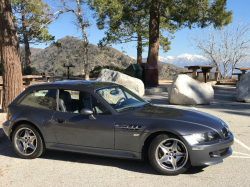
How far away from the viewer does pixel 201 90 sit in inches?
448

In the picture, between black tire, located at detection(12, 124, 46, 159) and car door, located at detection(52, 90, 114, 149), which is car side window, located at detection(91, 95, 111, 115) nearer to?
car door, located at detection(52, 90, 114, 149)

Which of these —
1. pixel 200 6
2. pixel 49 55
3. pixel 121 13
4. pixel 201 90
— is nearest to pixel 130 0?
pixel 121 13

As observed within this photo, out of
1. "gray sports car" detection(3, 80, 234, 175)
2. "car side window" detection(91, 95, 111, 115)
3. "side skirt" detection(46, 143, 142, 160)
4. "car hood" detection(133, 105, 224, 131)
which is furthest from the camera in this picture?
"car side window" detection(91, 95, 111, 115)

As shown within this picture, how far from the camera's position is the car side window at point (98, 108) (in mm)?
4758

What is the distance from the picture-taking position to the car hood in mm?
4332

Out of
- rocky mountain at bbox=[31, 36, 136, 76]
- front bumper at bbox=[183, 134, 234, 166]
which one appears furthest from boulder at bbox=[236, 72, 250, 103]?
rocky mountain at bbox=[31, 36, 136, 76]

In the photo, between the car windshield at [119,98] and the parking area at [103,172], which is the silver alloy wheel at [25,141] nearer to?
the parking area at [103,172]

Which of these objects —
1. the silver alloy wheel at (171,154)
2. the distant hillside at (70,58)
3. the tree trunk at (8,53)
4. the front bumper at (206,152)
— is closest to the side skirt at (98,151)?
the silver alloy wheel at (171,154)

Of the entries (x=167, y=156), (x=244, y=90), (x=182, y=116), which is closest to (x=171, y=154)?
(x=167, y=156)

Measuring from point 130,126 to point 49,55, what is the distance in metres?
88.8

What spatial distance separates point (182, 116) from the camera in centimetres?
451

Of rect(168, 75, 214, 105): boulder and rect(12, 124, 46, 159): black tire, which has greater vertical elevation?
rect(168, 75, 214, 105): boulder

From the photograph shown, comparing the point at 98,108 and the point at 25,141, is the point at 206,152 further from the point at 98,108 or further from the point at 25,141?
the point at 25,141

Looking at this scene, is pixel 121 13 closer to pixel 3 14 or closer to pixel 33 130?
pixel 3 14
